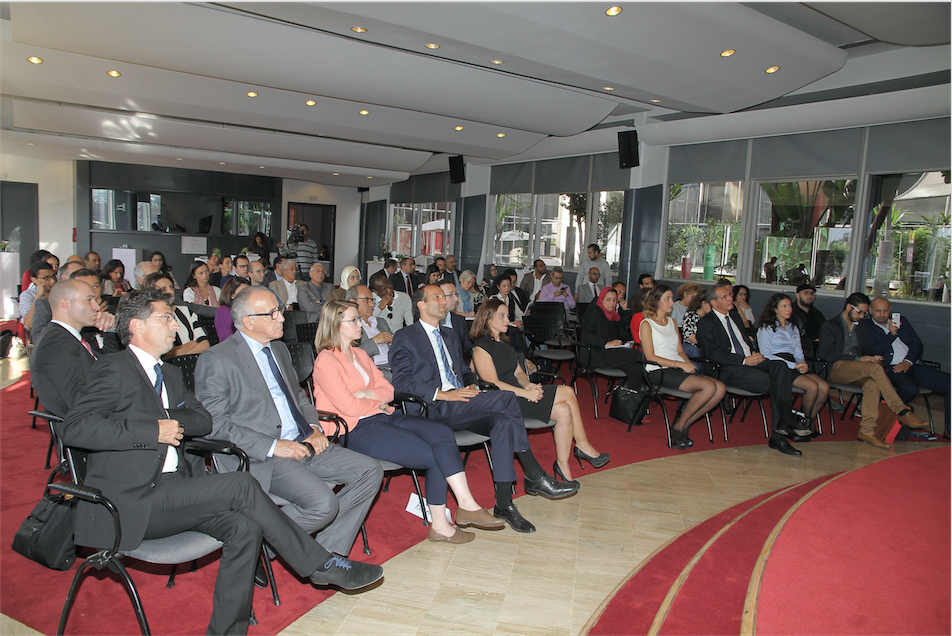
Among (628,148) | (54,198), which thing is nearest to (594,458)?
(628,148)

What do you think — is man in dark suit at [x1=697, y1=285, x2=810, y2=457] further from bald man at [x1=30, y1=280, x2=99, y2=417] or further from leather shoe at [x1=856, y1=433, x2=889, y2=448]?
bald man at [x1=30, y1=280, x2=99, y2=417]

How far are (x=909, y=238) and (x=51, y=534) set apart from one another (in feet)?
32.0

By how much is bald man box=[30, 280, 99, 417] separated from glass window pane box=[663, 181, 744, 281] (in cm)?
953

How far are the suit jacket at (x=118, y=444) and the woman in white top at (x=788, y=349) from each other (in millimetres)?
5401

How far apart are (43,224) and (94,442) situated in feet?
56.3

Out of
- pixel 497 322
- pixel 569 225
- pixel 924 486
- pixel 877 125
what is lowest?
pixel 924 486

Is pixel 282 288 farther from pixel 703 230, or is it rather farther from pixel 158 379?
pixel 703 230

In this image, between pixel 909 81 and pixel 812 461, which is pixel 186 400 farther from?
pixel 909 81

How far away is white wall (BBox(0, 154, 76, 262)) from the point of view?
1576 centimetres

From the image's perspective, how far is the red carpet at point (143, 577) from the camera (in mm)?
2584

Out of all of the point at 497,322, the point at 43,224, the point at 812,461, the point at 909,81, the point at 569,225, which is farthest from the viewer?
the point at 43,224

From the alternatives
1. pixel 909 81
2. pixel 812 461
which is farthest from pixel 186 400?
pixel 909 81

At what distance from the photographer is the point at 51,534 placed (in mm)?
2283

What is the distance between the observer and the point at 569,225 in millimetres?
12922
